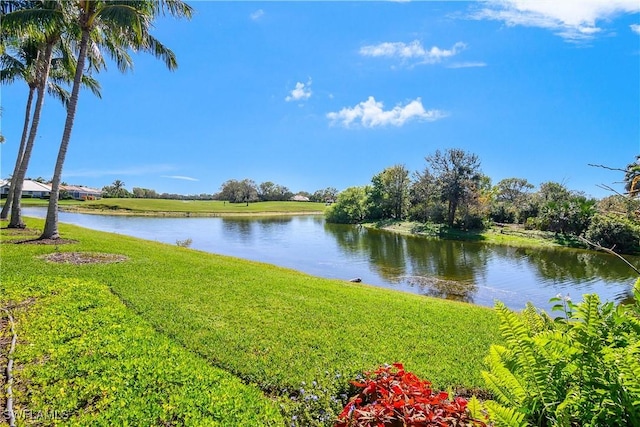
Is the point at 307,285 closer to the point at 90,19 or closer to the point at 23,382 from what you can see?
the point at 23,382

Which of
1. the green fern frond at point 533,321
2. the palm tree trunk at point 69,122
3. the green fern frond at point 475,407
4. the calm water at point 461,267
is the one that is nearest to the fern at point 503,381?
the green fern frond at point 475,407

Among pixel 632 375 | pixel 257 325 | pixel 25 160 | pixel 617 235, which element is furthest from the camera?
pixel 617 235

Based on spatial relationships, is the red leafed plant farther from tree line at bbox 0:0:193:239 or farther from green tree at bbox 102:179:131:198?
green tree at bbox 102:179:131:198

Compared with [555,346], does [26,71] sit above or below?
above

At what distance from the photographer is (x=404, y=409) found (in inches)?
76.3

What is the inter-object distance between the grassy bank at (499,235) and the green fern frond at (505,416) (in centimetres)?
3084

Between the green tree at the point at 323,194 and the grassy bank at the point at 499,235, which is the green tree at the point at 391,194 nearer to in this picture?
the grassy bank at the point at 499,235

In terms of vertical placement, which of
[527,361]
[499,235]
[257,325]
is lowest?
[257,325]

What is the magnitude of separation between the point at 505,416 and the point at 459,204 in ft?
137

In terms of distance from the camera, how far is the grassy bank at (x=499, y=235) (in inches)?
1197

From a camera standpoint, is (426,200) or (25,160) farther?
(426,200)

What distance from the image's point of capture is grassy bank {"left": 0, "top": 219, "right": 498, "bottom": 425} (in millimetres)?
4148

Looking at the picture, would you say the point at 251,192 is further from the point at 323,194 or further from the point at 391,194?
the point at 391,194

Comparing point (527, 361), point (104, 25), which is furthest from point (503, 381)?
point (104, 25)
